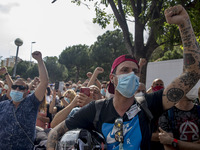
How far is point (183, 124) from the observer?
263cm

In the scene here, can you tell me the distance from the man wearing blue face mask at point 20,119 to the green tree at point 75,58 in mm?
41337

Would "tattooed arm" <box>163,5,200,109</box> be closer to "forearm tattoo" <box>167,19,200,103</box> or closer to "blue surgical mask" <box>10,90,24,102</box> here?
"forearm tattoo" <box>167,19,200,103</box>

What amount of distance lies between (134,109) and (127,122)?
0.15 m

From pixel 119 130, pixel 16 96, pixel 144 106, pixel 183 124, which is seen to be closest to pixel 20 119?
pixel 16 96

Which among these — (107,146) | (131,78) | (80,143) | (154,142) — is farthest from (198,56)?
(154,142)

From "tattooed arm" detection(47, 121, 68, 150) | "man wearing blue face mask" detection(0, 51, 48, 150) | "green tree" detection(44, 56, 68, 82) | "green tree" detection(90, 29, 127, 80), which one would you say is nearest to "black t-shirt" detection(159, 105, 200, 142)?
"tattooed arm" detection(47, 121, 68, 150)

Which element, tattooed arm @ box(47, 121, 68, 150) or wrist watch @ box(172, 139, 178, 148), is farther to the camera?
wrist watch @ box(172, 139, 178, 148)

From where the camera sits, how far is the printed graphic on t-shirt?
5.38 feet

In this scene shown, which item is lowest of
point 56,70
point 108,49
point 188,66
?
point 188,66

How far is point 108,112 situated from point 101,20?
629 centimetres

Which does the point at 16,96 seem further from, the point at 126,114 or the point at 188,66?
the point at 188,66

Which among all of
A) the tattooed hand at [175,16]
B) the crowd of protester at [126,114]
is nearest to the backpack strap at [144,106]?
the crowd of protester at [126,114]

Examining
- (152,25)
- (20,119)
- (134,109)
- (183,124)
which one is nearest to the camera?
(134,109)

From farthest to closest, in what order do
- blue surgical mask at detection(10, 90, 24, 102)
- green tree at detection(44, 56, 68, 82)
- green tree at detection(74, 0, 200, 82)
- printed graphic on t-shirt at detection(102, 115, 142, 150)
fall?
green tree at detection(44, 56, 68, 82)
green tree at detection(74, 0, 200, 82)
blue surgical mask at detection(10, 90, 24, 102)
printed graphic on t-shirt at detection(102, 115, 142, 150)
